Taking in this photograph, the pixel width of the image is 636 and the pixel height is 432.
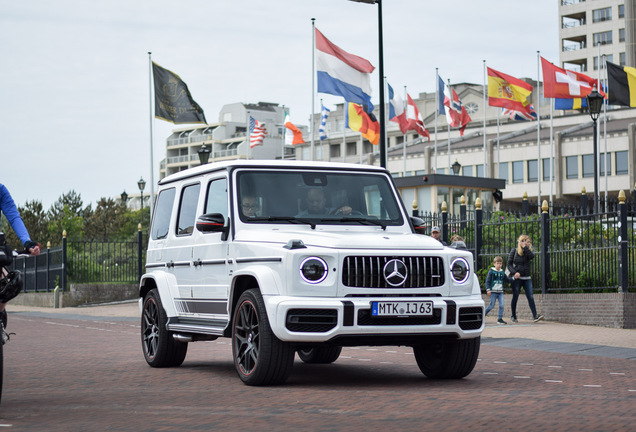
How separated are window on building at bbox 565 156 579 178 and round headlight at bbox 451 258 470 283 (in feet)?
246

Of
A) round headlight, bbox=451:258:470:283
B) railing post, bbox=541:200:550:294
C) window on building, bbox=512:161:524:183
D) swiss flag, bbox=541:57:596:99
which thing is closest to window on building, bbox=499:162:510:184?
window on building, bbox=512:161:524:183

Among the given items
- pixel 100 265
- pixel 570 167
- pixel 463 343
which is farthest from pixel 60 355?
pixel 570 167

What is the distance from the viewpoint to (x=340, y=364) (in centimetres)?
1195

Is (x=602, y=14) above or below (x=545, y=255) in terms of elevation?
above

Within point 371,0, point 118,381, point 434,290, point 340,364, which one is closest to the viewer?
point 434,290

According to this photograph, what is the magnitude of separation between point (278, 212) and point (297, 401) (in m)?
2.40

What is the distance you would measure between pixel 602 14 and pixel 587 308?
295 ft

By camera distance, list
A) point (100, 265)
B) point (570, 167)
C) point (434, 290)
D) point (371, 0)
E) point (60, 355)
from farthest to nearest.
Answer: point (570, 167) < point (100, 265) < point (371, 0) < point (60, 355) < point (434, 290)

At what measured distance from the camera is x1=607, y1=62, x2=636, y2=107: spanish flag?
32.8 meters

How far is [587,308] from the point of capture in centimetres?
1984

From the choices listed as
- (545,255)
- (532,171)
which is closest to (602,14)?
(532,171)

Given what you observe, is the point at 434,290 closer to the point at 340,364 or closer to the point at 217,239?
the point at 217,239

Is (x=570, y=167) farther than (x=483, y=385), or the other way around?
(x=570, y=167)

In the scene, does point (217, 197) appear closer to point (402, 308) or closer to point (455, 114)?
point (402, 308)
